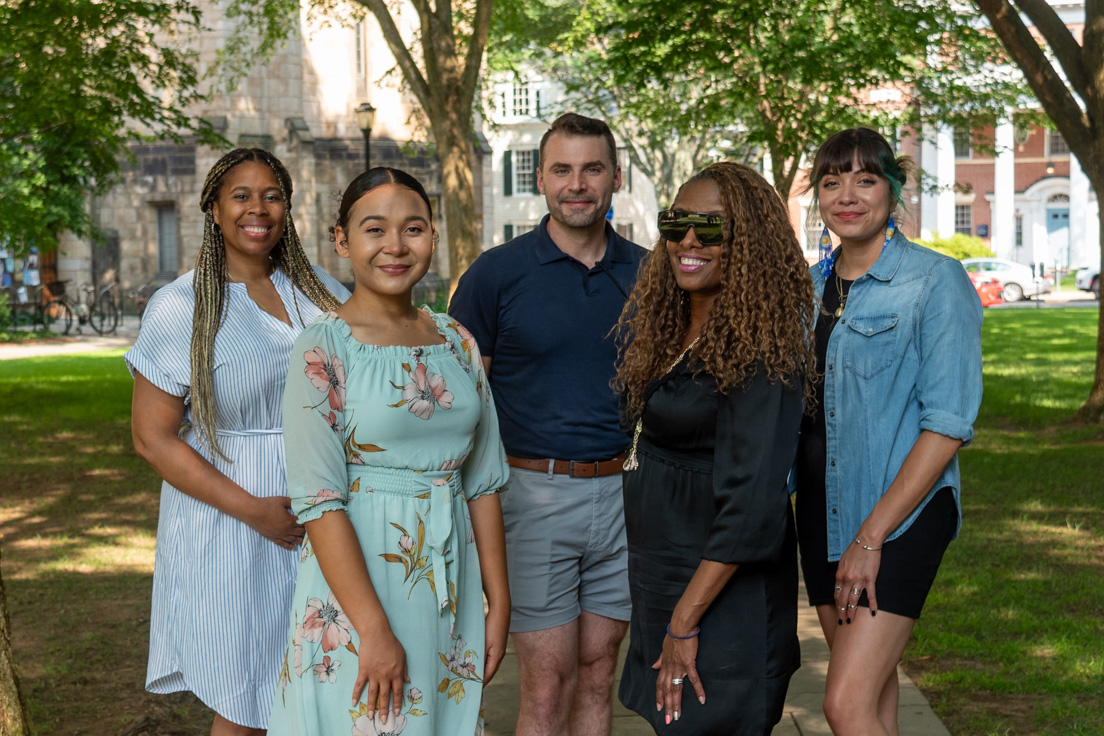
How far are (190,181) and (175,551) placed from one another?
107ft

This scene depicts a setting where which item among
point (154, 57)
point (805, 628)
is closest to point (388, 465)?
point (805, 628)

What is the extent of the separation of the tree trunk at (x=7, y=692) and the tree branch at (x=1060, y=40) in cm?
1123

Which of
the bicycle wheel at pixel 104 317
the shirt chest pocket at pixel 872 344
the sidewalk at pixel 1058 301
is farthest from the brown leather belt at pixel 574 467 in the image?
the sidewalk at pixel 1058 301

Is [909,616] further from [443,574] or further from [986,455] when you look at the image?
[986,455]

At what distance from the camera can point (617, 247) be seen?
408 cm

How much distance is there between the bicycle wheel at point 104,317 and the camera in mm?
29337

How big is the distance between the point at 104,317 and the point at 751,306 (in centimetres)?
2987

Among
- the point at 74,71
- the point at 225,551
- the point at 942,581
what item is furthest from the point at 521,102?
the point at 225,551

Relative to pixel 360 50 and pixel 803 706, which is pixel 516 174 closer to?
pixel 360 50

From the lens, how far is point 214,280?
3.30 metres

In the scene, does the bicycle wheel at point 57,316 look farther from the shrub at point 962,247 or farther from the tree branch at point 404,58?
the shrub at point 962,247

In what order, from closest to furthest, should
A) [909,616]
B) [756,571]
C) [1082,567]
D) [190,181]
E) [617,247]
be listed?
[756,571] → [909,616] → [617,247] → [1082,567] → [190,181]

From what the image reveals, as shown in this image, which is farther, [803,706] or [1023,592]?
[1023,592]

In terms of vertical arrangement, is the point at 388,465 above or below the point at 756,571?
above
